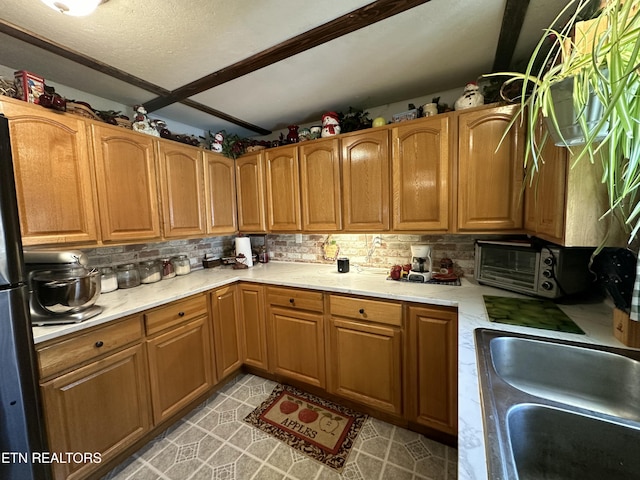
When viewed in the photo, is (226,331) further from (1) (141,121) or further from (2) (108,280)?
(1) (141,121)

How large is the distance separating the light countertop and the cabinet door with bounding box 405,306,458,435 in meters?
0.12

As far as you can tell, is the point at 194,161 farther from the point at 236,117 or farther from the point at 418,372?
the point at 418,372

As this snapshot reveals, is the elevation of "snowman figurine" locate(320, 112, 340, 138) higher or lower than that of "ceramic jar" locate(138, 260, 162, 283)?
higher

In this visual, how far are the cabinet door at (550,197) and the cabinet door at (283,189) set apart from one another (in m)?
1.66

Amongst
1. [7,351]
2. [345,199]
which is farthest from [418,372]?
[7,351]

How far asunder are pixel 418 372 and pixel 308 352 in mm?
819

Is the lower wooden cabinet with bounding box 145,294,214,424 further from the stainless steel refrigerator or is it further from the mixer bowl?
the stainless steel refrigerator

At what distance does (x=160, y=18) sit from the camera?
3.86ft

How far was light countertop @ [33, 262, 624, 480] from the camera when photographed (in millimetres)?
600

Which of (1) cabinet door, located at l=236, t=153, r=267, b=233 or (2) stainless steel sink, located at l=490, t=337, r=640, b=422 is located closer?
(2) stainless steel sink, located at l=490, t=337, r=640, b=422

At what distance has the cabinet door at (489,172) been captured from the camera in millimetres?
1542

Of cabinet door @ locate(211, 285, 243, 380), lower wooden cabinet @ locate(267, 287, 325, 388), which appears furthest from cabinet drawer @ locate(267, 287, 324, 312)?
cabinet door @ locate(211, 285, 243, 380)

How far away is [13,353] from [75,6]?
4.56ft

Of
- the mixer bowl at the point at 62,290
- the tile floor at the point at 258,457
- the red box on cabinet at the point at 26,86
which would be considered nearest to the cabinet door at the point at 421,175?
the tile floor at the point at 258,457
